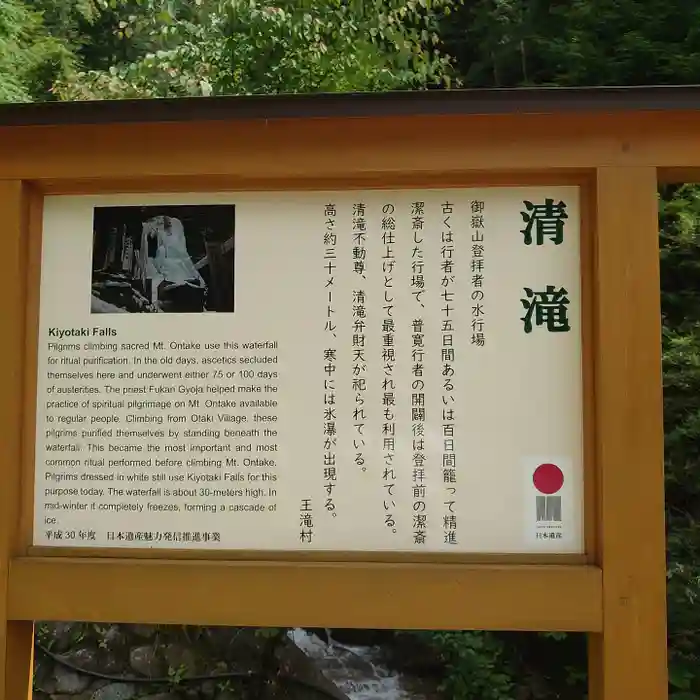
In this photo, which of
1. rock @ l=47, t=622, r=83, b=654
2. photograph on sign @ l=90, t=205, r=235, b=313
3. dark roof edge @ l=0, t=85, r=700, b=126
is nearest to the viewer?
dark roof edge @ l=0, t=85, r=700, b=126

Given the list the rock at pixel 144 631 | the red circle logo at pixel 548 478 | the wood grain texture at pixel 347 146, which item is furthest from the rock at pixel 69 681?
the red circle logo at pixel 548 478

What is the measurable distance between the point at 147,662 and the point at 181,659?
23 cm

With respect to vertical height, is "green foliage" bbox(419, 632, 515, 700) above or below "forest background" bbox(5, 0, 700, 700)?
below

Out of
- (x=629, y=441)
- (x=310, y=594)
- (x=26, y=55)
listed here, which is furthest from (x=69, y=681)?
(x=26, y=55)

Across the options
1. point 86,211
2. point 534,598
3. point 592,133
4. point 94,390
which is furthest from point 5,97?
point 534,598

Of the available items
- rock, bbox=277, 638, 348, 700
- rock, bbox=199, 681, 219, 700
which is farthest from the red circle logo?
rock, bbox=199, 681, 219, 700

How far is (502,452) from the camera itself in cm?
236

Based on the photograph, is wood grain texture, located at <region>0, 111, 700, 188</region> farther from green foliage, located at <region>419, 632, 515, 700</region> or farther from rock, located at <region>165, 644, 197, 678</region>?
rock, located at <region>165, 644, 197, 678</region>

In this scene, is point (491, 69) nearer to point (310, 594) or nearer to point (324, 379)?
point (324, 379)

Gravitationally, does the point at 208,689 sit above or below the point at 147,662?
below

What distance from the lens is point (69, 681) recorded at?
15.0 feet

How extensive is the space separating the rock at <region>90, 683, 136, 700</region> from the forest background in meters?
1.96

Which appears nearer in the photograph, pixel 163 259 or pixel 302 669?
pixel 163 259

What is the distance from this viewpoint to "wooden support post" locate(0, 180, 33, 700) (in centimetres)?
241
